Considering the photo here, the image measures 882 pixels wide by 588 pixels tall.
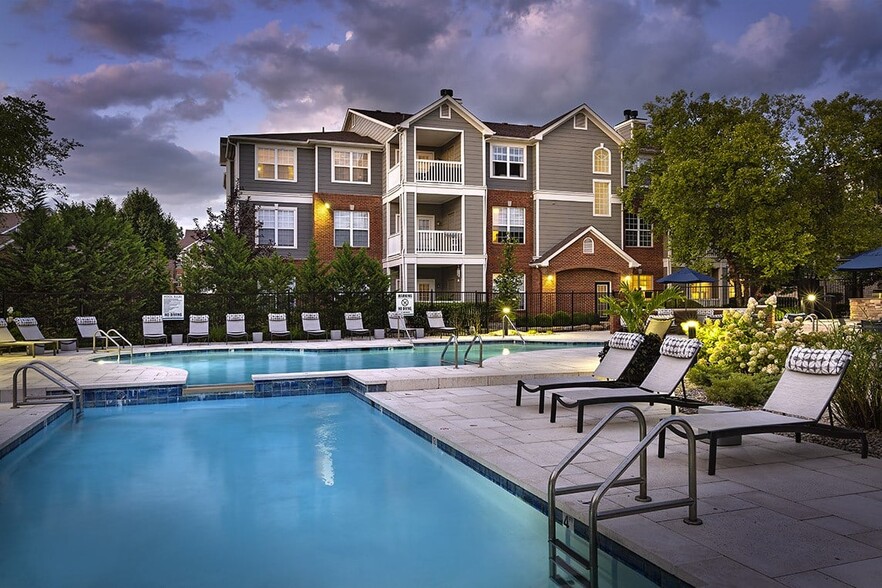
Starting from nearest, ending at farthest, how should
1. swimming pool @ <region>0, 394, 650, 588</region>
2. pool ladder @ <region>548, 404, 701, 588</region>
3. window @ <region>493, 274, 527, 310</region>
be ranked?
pool ladder @ <region>548, 404, 701, 588</region>
swimming pool @ <region>0, 394, 650, 588</region>
window @ <region>493, 274, 527, 310</region>

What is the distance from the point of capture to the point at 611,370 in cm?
880

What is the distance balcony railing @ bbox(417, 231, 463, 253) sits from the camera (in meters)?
26.6

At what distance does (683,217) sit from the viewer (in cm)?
2692

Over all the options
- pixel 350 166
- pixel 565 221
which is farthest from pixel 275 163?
pixel 565 221

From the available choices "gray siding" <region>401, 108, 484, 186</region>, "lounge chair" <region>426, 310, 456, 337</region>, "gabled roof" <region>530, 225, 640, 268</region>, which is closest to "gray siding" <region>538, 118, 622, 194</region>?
"gabled roof" <region>530, 225, 640, 268</region>

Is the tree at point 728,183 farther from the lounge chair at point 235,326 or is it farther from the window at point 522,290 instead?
the lounge chair at point 235,326

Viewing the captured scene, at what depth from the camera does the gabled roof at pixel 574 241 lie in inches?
1092

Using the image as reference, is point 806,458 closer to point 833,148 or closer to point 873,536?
point 873,536

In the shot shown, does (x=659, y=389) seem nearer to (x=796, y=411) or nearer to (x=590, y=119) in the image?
(x=796, y=411)

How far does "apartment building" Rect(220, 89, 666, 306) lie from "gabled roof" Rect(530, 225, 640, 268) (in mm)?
54

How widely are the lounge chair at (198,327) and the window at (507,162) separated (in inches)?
565

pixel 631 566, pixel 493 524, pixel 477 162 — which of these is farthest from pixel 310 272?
pixel 631 566

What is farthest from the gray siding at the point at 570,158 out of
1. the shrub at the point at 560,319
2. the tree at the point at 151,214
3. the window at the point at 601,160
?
the tree at the point at 151,214

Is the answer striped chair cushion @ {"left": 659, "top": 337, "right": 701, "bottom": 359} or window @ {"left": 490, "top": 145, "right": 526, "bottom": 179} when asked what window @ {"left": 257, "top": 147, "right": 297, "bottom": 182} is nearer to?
window @ {"left": 490, "top": 145, "right": 526, "bottom": 179}
